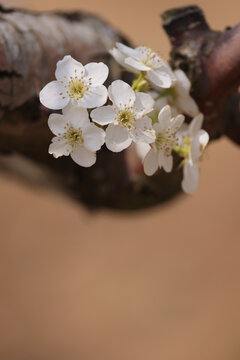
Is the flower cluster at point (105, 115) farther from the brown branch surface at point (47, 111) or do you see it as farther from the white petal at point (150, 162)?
the brown branch surface at point (47, 111)

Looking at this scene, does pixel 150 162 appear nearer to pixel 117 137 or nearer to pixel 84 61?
pixel 117 137

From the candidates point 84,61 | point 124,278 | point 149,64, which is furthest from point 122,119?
point 124,278

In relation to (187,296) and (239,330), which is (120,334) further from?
(239,330)

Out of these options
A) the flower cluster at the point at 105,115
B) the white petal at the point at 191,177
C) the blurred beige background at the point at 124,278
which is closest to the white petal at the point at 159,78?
the flower cluster at the point at 105,115

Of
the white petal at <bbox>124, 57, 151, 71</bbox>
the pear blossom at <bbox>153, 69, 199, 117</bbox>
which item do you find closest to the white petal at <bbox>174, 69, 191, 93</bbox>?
the pear blossom at <bbox>153, 69, 199, 117</bbox>

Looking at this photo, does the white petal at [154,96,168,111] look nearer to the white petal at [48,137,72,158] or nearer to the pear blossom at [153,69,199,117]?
the pear blossom at [153,69,199,117]

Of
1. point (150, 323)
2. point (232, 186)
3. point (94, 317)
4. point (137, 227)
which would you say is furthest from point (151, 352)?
point (232, 186)
